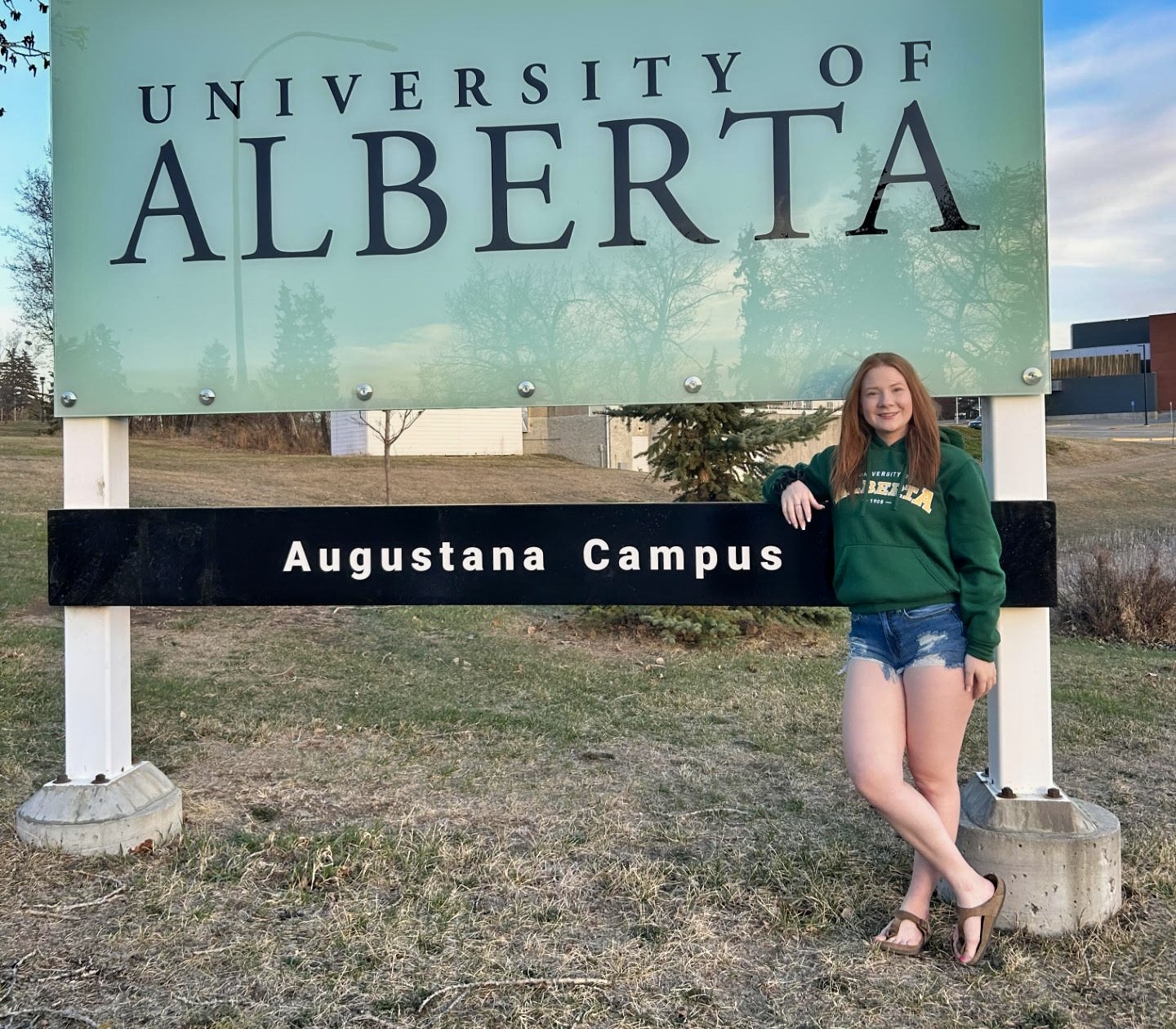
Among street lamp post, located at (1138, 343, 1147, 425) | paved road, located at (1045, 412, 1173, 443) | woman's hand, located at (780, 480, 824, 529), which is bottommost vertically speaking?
woman's hand, located at (780, 480, 824, 529)

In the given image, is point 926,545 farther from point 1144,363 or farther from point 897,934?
point 1144,363

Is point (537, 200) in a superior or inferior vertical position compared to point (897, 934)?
superior

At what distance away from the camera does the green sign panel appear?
317 cm

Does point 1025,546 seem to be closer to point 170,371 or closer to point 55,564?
point 170,371

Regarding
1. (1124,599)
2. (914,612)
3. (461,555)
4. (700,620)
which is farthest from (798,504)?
(1124,599)

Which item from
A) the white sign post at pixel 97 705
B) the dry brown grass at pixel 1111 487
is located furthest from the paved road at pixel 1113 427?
the white sign post at pixel 97 705

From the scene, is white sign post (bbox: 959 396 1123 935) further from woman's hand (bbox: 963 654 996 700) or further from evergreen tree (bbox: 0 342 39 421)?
evergreen tree (bbox: 0 342 39 421)

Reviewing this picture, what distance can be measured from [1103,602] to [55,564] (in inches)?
310

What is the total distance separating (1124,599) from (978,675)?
21.5ft

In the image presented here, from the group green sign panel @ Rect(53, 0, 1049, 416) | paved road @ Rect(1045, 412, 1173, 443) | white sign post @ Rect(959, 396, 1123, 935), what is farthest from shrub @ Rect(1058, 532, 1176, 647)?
paved road @ Rect(1045, 412, 1173, 443)

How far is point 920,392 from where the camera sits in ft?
9.02

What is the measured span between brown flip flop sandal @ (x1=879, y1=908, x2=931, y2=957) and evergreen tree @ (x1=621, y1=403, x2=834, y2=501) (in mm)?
5179

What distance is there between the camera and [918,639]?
2670 mm

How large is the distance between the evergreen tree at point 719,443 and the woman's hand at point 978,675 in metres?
5.22
